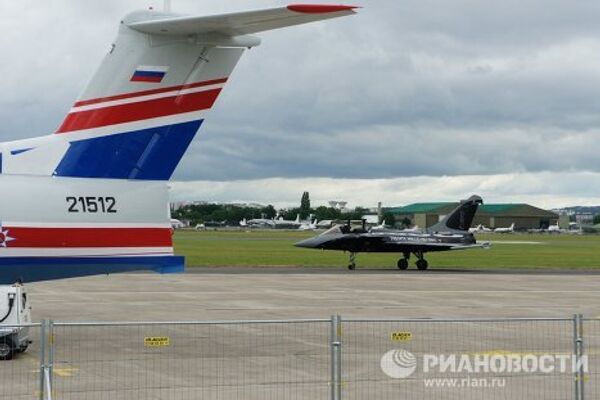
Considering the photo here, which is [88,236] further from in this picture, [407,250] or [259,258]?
[259,258]

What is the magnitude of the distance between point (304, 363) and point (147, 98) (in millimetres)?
4853

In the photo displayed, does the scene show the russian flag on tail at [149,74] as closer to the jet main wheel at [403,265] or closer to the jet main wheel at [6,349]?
the jet main wheel at [6,349]

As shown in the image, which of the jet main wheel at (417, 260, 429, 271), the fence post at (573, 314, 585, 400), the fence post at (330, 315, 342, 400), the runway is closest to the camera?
the fence post at (330, 315, 342, 400)

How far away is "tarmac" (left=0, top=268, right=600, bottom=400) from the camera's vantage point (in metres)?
12.3

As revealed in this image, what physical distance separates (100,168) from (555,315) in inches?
520

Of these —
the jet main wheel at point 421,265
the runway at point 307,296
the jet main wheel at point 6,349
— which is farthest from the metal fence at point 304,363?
the jet main wheel at point 421,265

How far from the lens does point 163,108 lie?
14.7 m

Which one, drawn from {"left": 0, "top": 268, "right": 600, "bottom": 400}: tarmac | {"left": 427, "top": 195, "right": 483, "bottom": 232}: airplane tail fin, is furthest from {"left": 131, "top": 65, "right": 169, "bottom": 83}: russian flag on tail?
{"left": 427, "top": 195, "right": 483, "bottom": 232}: airplane tail fin

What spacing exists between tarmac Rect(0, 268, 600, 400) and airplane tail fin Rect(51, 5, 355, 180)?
281 cm

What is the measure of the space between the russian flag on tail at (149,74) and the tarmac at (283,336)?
13.1 feet

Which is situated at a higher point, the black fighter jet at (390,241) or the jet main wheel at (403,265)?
the black fighter jet at (390,241)

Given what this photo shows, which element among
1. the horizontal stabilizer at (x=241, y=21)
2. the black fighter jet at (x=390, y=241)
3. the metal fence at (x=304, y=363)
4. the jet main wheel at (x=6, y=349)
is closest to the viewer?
the metal fence at (x=304, y=363)

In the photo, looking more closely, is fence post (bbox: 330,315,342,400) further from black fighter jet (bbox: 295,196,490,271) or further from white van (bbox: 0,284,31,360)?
black fighter jet (bbox: 295,196,490,271)

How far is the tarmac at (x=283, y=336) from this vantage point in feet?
40.3
